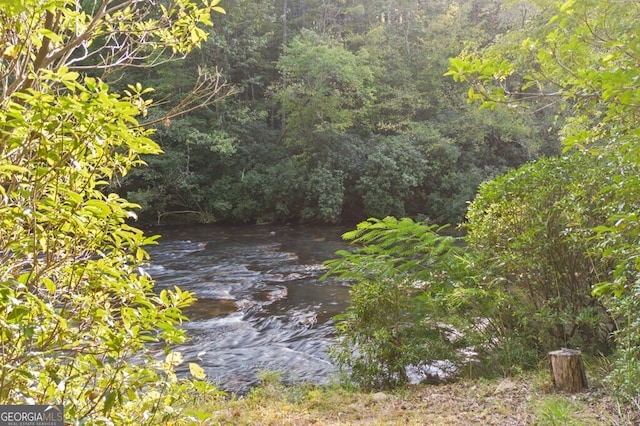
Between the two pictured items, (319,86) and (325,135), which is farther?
(325,135)

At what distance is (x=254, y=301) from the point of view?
29.3 ft

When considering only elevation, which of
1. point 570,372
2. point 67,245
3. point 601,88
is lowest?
point 570,372

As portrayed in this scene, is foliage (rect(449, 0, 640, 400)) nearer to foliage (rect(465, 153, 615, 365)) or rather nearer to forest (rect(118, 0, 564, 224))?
foliage (rect(465, 153, 615, 365))

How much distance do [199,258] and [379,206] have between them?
8.29 meters

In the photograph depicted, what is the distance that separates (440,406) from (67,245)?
3.28 m

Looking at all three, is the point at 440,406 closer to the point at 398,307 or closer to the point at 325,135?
the point at 398,307

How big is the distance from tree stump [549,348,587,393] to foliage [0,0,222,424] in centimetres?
310

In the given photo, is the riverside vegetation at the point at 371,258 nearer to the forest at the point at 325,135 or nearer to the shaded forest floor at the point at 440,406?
the shaded forest floor at the point at 440,406

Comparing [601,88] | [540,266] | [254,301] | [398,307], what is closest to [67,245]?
[601,88]

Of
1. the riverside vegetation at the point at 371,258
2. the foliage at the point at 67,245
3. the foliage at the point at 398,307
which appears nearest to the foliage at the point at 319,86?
the riverside vegetation at the point at 371,258

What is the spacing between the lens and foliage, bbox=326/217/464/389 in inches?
188

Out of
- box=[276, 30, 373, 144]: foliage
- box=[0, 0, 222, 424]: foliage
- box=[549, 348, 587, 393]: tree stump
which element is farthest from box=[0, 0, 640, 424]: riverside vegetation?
box=[276, 30, 373, 144]: foliage

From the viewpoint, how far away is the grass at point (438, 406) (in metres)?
3.39

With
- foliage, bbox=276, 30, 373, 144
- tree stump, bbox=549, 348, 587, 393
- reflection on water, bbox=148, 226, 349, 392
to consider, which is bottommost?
reflection on water, bbox=148, 226, 349, 392
